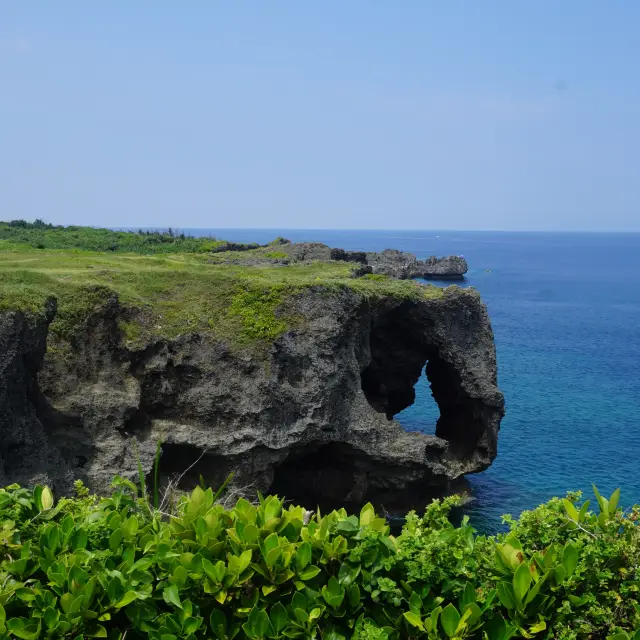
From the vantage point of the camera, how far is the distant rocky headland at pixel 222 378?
19422mm

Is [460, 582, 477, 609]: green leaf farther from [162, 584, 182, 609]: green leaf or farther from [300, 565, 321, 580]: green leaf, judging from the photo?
[162, 584, 182, 609]: green leaf

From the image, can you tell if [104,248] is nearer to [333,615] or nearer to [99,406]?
[99,406]

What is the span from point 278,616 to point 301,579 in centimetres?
47

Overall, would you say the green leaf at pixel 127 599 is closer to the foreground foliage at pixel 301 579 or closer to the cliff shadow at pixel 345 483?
the foreground foliage at pixel 301 579

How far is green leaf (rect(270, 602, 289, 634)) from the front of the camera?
750cm

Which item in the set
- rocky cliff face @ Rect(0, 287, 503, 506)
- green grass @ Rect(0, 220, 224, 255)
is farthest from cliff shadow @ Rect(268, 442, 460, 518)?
green grass @ Rect(0, 220, 224, 255)

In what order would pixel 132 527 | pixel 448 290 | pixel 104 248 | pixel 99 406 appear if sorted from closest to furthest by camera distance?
pixel 132 527
pixel 99 406
pixel 448 290
pixel 104 248

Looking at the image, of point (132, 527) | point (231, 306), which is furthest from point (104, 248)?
point (132, 527)

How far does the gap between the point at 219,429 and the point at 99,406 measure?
11.8ft

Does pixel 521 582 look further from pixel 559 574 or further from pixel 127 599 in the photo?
pixel 127 599

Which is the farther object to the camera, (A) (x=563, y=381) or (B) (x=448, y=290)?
(A) (x=563, y=381)

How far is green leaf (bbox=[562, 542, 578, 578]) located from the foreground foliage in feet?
0.04

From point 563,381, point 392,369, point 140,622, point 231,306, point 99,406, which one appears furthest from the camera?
point 563,381

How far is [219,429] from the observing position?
70.8ft
